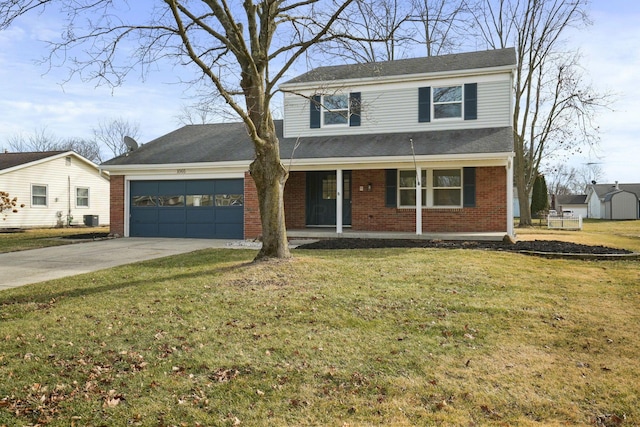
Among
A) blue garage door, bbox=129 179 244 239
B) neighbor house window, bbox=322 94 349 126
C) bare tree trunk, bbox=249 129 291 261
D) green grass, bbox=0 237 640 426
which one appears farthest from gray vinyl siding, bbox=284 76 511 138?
green grass, bbox=0 237 640 426

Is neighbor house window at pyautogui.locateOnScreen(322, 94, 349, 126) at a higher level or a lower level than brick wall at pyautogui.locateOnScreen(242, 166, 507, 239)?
higher

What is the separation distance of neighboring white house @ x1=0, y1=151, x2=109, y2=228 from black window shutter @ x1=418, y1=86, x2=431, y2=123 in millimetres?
16563

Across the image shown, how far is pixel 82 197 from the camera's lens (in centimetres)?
2759

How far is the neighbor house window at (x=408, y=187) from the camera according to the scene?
15875mm

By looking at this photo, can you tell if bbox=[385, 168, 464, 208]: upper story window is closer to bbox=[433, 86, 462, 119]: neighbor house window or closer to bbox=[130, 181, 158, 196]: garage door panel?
bbox=[433, 86, 462, 119]: neighbor house window

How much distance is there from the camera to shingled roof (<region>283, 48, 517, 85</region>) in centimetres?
1579

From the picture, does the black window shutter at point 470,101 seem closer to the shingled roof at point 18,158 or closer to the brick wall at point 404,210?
the brick wall at point 404,210

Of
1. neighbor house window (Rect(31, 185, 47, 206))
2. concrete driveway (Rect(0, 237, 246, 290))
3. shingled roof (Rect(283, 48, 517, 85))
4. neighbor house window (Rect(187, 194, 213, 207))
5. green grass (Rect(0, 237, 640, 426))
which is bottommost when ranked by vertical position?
green grass (Rect(0, 237, 640, 426))

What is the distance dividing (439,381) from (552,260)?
25.6 ft

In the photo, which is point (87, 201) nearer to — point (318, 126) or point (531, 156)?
point (318, 126)

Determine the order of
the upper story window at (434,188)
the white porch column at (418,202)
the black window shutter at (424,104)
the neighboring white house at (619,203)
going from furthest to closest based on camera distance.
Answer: the neighboring white house at (619,203) < the black window shutter at (424,104) < the upper story window at (434,188) < the white porch column at (418,202)

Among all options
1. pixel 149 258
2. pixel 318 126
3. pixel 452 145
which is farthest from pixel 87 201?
pixel 452 145

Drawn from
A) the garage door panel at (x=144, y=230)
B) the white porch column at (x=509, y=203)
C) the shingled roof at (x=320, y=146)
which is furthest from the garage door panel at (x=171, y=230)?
the white porch column at (x=509, y=203)

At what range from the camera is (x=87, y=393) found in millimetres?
3965
